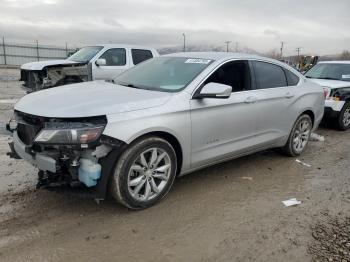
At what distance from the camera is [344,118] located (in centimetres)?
842

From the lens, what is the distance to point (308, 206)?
4270 mm

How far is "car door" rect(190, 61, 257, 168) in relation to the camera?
425 cm

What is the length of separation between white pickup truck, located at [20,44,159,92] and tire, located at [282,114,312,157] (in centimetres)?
573

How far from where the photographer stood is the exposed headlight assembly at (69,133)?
337cm

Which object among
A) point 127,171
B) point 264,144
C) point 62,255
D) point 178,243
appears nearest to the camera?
point 62,255

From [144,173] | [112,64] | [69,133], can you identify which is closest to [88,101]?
[69,133]

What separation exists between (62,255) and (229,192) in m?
2.20

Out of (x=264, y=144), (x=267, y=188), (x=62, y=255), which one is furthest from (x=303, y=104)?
(x=62, y=255)

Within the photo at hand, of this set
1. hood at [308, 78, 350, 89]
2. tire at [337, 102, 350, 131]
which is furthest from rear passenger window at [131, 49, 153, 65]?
tire at [337, 102, 350, 131]

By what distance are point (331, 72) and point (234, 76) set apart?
5.62 m

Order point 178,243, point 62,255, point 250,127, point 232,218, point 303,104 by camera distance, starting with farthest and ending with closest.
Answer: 1. point 303,104
2. point 250,127
3. point 232,218
4. point 178,243
5. point 62,255

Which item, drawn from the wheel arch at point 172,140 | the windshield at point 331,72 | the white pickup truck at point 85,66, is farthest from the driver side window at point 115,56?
the wheel arch at point 172,140

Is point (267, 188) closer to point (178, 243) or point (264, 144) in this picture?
point (264, 144)

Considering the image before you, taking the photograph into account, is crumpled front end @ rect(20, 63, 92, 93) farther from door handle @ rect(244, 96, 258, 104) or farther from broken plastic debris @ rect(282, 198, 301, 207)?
broken plastic debris @ rect(282, 198, 301, 207)
